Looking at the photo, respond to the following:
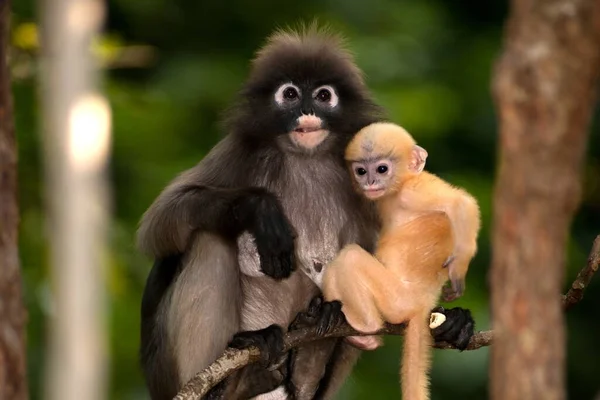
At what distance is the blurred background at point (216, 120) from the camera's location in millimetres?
9867

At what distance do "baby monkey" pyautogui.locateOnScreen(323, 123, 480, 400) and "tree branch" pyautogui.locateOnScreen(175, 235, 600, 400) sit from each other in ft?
0.43

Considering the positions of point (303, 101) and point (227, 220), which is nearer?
point (227, 220)

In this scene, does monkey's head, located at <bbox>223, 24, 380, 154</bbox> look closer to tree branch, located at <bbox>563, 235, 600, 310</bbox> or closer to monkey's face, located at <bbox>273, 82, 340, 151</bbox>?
monkey's face, located at <bbox>273, 82, 340, 151</bbox>

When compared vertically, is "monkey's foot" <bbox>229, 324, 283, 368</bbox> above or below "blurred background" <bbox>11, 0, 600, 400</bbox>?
below

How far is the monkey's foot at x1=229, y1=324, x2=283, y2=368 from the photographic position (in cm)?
620

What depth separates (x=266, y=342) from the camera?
6.23 metres

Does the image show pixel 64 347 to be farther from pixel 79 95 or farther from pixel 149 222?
pixel 149 222

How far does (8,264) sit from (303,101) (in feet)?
7.22

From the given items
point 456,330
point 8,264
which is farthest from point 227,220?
point 8,264

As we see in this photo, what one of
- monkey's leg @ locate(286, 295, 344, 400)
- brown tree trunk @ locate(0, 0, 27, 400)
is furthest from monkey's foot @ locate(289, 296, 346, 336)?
brown tree trunk @ locate(0, 0, 27, 400)

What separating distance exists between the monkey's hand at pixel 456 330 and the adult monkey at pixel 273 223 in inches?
3.3

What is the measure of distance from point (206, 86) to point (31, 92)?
7.13 ft

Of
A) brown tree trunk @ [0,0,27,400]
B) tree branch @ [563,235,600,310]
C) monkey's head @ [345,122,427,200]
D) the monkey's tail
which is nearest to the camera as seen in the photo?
brown tree trunk @ [0,0,27,400]

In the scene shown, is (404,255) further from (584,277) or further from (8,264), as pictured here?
(8,264)
